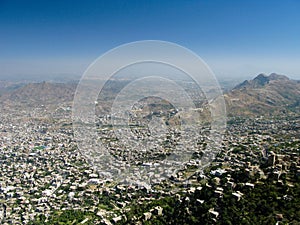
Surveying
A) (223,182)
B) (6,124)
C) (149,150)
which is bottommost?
(6,124)

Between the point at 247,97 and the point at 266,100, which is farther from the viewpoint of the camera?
the point at 266,100

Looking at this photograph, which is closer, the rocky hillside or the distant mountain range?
the rocky hillside

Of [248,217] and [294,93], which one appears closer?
[248,217]

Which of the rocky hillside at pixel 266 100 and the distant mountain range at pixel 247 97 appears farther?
the distant mountain range at pixel 247 97

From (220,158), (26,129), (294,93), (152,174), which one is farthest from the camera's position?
(294,93)

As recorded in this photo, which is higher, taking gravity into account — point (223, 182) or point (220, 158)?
point (223, 182)

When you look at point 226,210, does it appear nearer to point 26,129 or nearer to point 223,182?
point 223,182

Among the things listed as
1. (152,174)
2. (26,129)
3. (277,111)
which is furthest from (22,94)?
(152,174)

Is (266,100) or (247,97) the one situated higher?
(247,97)
